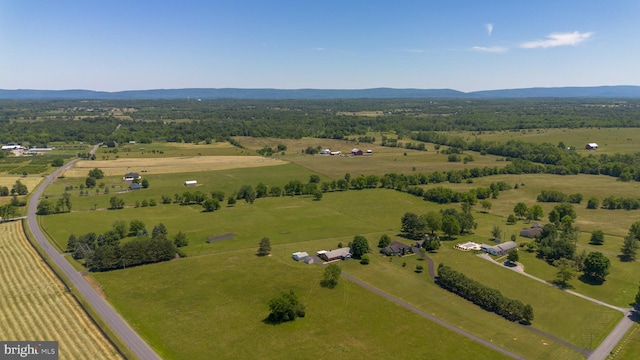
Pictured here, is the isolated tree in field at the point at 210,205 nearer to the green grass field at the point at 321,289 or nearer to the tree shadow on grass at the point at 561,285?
the green grass field at the point at 321,289

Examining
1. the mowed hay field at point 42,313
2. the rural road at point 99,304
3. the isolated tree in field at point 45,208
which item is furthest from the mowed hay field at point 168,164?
the mowed hay field at point 42,313

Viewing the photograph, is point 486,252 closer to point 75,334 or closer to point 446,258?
point 446,258

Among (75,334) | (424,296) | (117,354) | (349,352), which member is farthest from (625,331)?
(75,334)

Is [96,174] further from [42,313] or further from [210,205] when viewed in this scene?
[42,313]

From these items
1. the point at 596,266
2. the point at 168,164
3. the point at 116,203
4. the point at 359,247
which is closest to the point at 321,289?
the point at 359,247

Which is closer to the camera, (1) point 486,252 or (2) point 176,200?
(1) point 486,252

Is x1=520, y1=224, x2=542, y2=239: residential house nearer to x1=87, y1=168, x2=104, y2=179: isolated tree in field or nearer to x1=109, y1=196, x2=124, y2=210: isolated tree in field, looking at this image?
x1=109, y1=196, x2=124, y2=210: isolated tree in field
